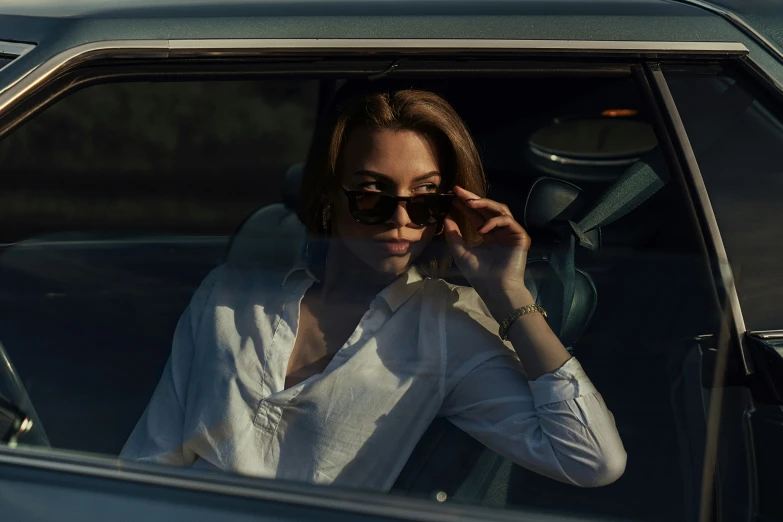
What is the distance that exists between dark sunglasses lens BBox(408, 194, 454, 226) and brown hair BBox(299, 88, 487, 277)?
30mm

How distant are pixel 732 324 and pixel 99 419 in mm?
1047

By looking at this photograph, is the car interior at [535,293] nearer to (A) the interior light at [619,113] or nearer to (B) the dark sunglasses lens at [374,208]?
(A) the interior light at [619,113]

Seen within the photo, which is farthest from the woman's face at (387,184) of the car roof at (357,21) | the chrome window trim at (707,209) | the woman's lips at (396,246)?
the chrome window trim at (707,209)

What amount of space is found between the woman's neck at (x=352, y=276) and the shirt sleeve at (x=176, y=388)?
22 cm

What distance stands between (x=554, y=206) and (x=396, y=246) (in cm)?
33

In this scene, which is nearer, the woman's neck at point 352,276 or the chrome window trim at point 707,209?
the chrome window trim at point 707,209

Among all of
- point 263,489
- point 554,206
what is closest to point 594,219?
point 554,206

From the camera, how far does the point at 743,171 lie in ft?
5.83

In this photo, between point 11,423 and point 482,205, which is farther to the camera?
point 482,205

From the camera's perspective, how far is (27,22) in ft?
5.62

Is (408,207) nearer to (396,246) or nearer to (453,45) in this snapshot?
(396,246)

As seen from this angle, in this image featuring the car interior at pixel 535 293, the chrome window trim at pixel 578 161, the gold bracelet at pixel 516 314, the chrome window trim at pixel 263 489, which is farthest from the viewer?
the chrome window trim at pixel 578 161

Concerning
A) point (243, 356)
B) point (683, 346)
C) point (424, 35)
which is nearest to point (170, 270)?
point (243, 356)

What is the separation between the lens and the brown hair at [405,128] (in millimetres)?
1836
